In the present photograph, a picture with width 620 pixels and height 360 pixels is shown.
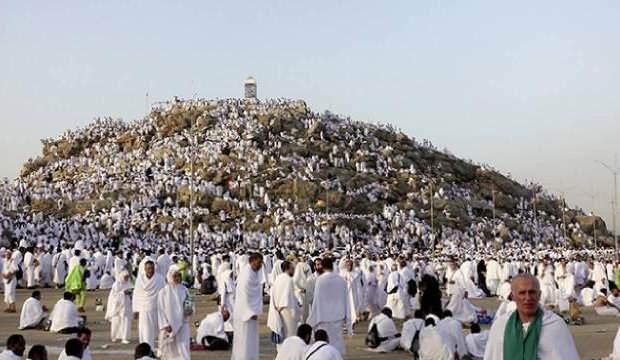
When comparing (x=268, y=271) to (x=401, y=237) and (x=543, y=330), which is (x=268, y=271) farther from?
(x=401, y=237)

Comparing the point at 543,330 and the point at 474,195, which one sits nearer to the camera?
the point at 543,330

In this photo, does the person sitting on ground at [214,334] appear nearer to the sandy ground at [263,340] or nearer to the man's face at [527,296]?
the sandy ground at [263,340]

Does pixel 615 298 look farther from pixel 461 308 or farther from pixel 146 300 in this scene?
pixel 146 300

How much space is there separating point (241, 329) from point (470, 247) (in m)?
51.1

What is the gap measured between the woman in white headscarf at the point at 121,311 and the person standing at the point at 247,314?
13.1ft

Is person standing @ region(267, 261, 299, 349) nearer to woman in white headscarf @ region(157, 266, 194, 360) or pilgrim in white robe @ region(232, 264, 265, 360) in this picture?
pilgrim in white robe @ region(232, 264, 265, 360)

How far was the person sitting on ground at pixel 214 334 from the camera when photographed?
13320mm

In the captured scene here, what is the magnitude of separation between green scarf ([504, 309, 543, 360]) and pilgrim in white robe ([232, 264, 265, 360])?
6.94 meters

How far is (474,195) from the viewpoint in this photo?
254 feet

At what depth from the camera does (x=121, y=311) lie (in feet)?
48.3

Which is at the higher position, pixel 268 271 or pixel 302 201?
pixel 302 201

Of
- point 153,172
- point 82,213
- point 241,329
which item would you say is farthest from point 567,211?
point 241,329

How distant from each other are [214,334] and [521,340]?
946 cm

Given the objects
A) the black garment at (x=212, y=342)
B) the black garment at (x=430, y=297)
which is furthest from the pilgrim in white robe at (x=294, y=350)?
the black garment at (x=430, y=297)
